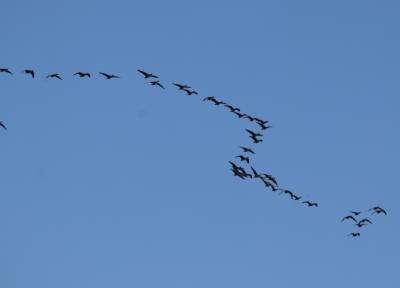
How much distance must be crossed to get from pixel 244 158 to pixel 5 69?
31828mm

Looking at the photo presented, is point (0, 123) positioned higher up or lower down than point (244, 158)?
lower down

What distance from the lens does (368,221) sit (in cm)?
14138

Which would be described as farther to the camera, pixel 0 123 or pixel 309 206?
pixel 309 206

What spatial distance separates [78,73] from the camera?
126312mm

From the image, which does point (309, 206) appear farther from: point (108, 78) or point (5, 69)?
point (5, 69)

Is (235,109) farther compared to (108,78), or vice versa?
(235,109)

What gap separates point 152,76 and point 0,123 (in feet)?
70.9

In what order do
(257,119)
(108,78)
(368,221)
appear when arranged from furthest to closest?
1. (368,221)
2. (257,119)
3. (108,78)

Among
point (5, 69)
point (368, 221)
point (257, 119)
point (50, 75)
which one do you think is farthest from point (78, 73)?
point (368, 221)

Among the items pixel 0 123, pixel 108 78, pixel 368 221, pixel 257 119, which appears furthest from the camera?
pixel 368 221

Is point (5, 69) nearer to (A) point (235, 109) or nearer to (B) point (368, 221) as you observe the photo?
(A) point (235, 109)

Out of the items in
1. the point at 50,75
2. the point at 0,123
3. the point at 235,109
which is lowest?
the point at 0,123

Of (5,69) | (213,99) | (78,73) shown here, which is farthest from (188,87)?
(5,69)

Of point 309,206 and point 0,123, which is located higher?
point 309,206
